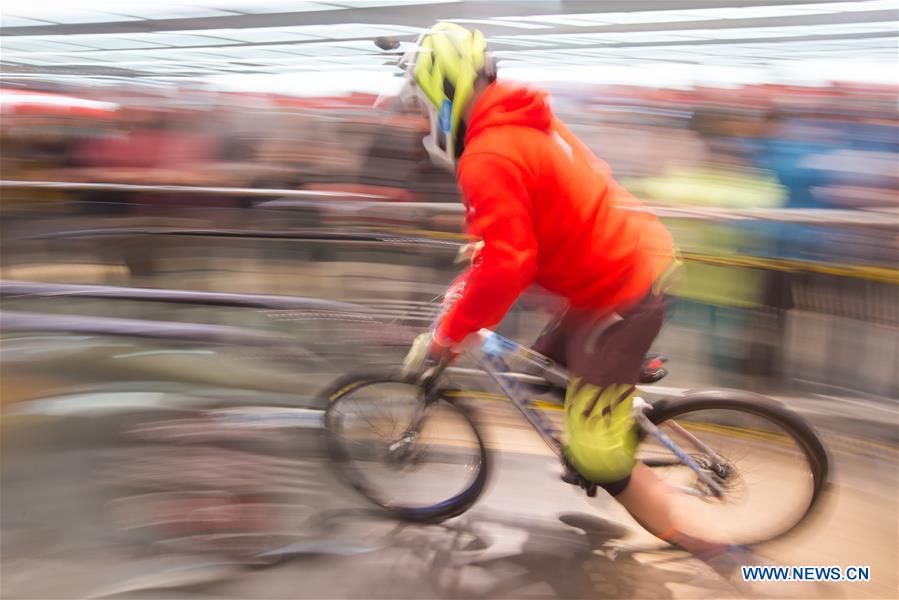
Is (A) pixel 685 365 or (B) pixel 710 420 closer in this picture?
(B) pixel 710 420

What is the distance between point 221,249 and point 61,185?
121 cm

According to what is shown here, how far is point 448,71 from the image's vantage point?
76.8 inches

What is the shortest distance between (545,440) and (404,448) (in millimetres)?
557

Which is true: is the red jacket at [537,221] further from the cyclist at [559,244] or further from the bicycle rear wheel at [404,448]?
the bicycle rear wheel at [404,448]

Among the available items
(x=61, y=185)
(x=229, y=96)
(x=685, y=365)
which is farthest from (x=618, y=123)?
(x=61, y=185)

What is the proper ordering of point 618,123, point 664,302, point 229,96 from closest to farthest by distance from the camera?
1. point 664,302
2. point 618,123
3. point 229,96

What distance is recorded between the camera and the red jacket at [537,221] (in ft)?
6.07

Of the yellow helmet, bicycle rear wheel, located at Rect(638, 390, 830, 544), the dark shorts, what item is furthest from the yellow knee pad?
the yellow helmet

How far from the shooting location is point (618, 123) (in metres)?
3.92

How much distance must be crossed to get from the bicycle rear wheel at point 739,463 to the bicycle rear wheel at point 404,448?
70 centimetres

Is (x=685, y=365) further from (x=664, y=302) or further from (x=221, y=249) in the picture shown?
(x=221, y=249)

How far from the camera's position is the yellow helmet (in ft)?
6.39

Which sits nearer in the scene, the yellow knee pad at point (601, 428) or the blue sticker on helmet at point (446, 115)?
the blue sticker on helmet at point (446, 115)

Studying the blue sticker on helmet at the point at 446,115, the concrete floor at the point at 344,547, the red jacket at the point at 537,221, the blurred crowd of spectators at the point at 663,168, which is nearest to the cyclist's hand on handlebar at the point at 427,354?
the red jacket at the point at 537,221
